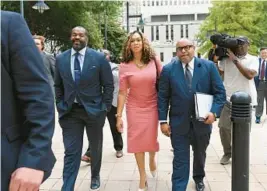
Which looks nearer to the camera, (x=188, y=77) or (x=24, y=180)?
(x=24, y=180)

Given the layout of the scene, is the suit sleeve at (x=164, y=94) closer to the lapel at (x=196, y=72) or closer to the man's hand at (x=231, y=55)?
the lapel at (x=196, y=72)

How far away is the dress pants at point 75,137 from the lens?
15.1ft

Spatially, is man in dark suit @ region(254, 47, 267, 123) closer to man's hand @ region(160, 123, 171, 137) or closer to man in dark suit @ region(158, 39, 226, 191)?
man in dark suit @ region(158, 39, 226, 191)

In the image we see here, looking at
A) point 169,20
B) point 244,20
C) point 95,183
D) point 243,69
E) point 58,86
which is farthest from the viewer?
point 169,20

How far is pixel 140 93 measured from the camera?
493 cm

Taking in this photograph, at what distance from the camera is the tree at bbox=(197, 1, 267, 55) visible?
41.4 meters

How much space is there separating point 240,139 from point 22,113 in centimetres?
216

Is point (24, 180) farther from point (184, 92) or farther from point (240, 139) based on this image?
point (184, 92)

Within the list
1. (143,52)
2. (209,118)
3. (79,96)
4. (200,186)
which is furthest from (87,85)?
(200,186)

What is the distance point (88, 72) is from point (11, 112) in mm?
2825

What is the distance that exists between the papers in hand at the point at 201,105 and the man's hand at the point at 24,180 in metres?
2.68

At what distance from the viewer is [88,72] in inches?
189

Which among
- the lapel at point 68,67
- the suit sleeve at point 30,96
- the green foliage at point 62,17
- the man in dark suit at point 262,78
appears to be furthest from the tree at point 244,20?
the suit sleeve at point 30,96

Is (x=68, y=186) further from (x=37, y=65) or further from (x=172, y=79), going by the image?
(x=37, y=65)
